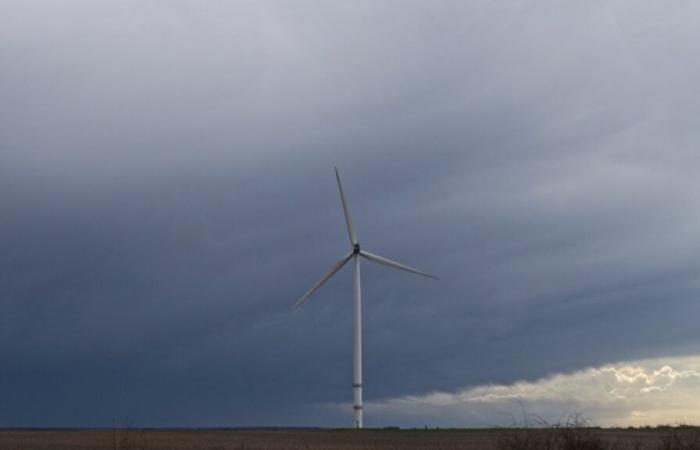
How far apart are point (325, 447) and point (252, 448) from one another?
225 inches

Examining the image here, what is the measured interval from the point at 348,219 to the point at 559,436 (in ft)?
289

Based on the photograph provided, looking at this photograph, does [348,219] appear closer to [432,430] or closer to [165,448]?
[432,430]

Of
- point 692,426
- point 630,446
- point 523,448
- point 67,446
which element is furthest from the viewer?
point 67,446

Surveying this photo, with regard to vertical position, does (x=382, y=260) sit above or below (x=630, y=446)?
above

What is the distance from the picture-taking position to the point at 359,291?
12900 centimetres

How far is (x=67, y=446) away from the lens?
7875cm

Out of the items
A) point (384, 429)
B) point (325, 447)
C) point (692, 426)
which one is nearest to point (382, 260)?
point (384, 429)

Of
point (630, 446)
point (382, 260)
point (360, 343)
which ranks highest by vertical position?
point (382, 260)

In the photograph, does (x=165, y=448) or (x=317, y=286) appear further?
(x=317, y=286)

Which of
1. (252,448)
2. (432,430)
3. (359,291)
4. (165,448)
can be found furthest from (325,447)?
(359,291)

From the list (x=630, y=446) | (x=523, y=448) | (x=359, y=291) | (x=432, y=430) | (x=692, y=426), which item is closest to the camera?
(x=523, y=448)

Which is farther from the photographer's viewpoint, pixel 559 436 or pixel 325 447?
pixel 325 447

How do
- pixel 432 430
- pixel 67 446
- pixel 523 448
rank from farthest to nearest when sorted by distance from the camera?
pixel 432 430, pixel 67 446, pixel 523 448

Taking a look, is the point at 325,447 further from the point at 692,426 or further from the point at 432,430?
the point at 432,430
